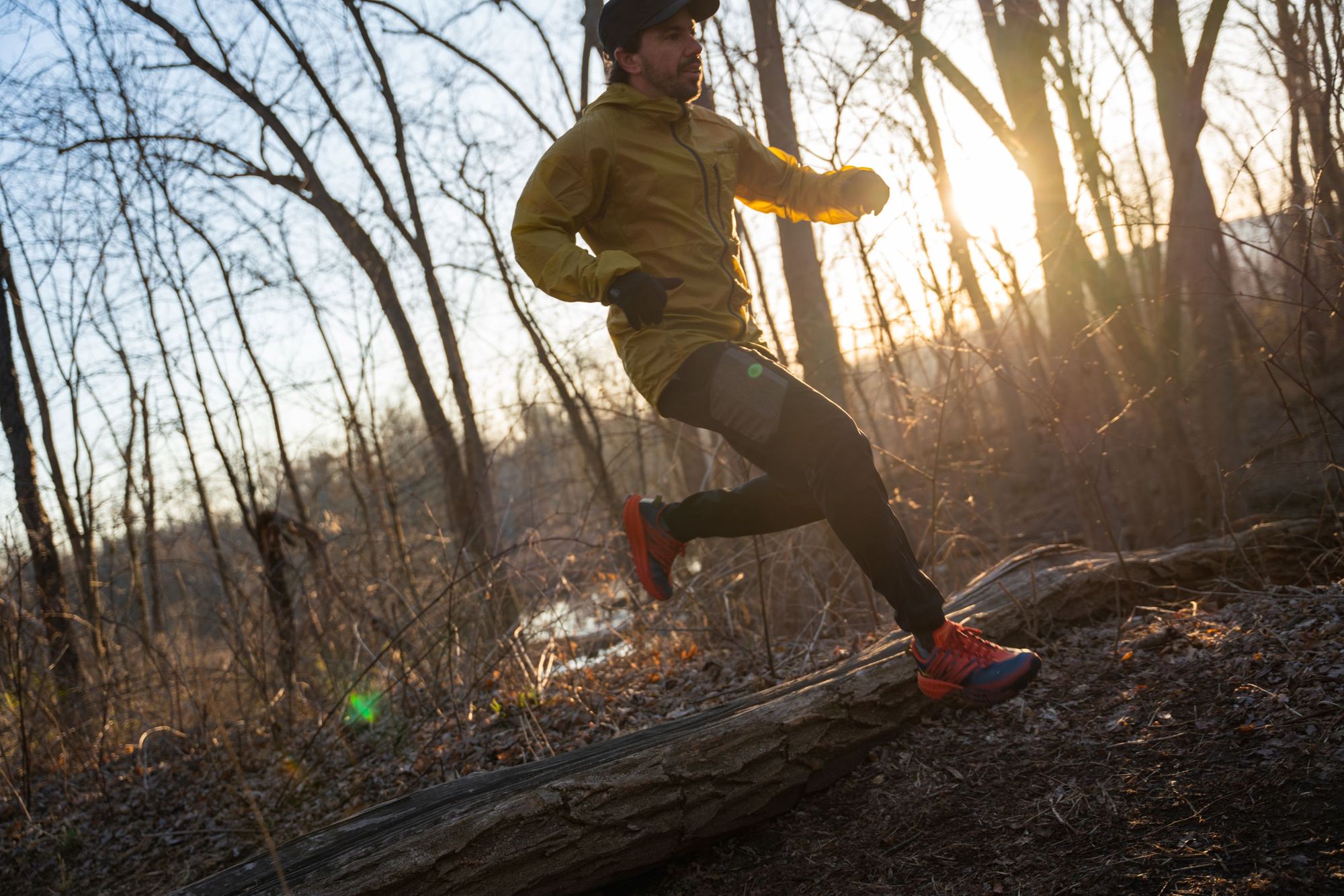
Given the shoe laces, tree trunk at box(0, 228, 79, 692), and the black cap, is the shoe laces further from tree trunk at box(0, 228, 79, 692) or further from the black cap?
tree trunk at box(0, 228, 79, 692)

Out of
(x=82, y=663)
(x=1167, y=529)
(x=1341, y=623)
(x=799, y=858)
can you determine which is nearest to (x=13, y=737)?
(x=82, y=663)

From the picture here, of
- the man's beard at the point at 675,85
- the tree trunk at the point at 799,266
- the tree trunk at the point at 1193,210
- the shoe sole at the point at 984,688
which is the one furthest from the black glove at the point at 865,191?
the tree trunk at the point at 1193,210

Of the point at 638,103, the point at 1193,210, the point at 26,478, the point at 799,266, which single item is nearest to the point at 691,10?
the point at 638,103

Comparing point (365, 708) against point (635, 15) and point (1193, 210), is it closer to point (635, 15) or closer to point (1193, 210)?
point (635, 15)

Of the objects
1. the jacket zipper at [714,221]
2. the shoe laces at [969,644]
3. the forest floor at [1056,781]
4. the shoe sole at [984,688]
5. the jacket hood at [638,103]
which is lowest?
the forest floor at [1056,781]

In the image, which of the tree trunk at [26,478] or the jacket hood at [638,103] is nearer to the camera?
the jacket hood at [638,103]

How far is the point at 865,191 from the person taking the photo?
2.80 meters

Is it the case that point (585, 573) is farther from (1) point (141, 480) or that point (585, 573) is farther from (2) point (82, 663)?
(1) point (141, 480)

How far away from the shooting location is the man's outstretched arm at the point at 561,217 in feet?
7.75

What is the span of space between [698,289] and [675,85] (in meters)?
0.60

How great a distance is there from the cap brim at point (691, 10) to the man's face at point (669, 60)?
0.08 ft

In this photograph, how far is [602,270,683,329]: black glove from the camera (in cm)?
225

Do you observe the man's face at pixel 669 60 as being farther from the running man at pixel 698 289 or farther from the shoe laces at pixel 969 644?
the shoe laces at pixel 969 644

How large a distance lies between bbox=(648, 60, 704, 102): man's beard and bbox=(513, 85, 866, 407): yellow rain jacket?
24 millimetres
